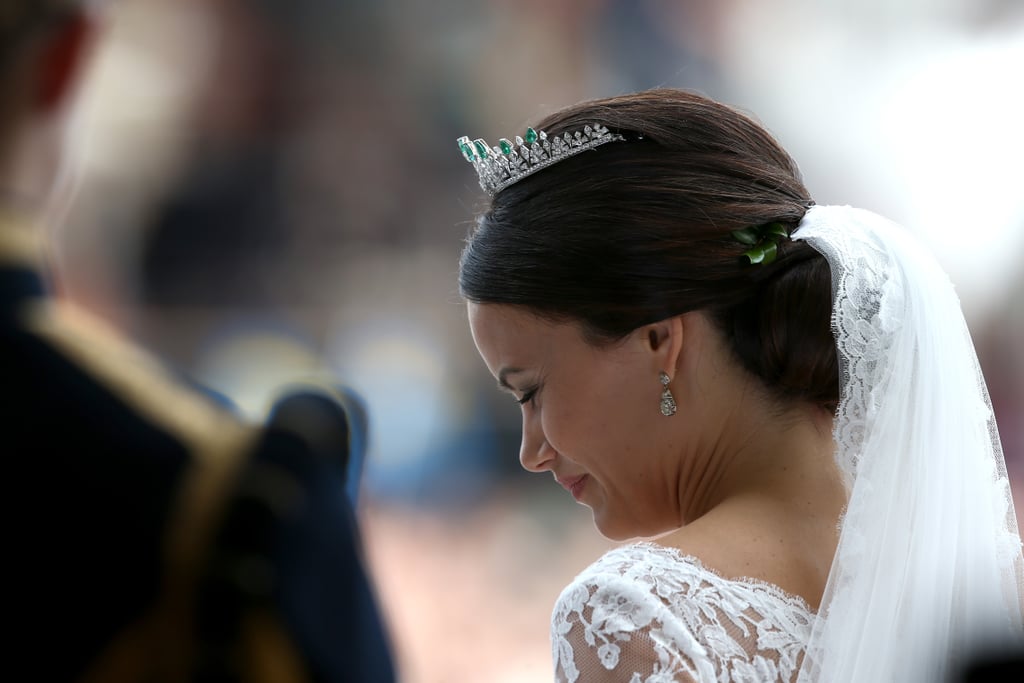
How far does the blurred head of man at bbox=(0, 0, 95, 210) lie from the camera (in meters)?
0.49

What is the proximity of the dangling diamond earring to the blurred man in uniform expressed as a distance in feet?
2.40

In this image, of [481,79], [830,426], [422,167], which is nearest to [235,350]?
[830,426]

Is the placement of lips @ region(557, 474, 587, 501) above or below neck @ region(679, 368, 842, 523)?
below

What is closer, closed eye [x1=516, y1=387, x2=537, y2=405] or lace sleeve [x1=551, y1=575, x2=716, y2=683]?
lace sleeve [x1=551, y1=575, x2=716, y2=683]

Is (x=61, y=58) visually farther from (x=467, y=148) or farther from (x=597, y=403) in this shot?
(x=467, y=148)

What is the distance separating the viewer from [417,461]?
259cm

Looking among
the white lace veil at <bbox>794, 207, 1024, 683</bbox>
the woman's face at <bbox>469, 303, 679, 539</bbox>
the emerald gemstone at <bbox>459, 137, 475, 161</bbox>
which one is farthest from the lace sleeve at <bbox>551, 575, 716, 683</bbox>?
the emerald gemstone at <bbox>459, 137, 475, 161</bbox>

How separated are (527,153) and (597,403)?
0.32m

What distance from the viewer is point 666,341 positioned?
3.98 ft

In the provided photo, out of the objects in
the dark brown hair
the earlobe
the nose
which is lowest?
the nose

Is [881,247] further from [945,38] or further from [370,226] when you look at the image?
[945,38]

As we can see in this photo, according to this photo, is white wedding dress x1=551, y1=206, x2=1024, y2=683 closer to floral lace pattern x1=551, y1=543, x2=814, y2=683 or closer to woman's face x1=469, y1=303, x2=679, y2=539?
floral lace pattern x1=551, y1=543, x2=814, y2=683

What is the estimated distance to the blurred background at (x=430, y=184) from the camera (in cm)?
75

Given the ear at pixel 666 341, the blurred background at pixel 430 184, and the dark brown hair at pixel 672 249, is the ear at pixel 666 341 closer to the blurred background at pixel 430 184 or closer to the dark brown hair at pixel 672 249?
the dark brown hair at pixel 672 249
